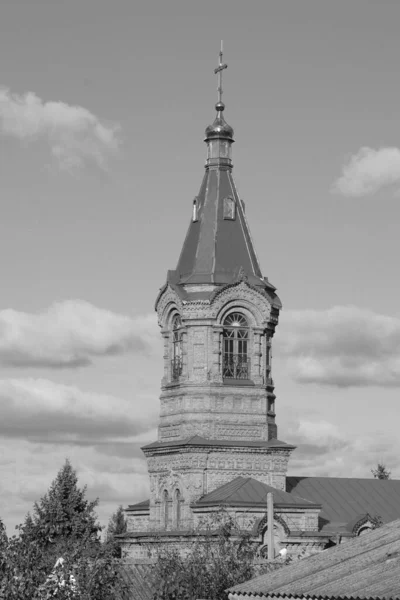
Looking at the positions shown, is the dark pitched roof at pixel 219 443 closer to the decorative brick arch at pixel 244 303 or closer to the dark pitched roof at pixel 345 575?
the decorative brick arch at pixel 244 303

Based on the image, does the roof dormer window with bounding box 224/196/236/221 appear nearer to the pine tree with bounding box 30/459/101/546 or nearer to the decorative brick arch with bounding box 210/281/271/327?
the decorative brick arch with bounding box 210/281/271/327

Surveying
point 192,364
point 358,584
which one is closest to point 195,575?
point 358,584

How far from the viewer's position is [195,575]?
1826 inches

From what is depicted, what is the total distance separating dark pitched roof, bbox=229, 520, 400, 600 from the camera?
1230 inches

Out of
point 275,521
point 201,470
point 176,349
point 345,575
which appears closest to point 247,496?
point 275,521

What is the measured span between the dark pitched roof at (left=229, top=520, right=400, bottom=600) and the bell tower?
88.9ft

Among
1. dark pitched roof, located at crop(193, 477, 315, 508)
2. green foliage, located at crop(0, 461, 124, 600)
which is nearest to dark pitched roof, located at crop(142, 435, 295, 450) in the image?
dark pitched roof, located at crop(193, 477, 315, 508)

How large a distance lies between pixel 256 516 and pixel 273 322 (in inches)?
364

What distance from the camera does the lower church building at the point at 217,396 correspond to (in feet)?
208

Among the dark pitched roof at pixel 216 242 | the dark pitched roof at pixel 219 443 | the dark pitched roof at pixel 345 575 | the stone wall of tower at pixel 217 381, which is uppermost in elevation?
the dark pitched roof at pixel 216 242

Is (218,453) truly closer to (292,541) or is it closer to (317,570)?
(292,541)

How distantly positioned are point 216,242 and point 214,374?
6011 millimetres

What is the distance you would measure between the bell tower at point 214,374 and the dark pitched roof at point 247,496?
0.66m

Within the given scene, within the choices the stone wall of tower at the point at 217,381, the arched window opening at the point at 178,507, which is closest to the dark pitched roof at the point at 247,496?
the arched window opening at the point at 178,507
